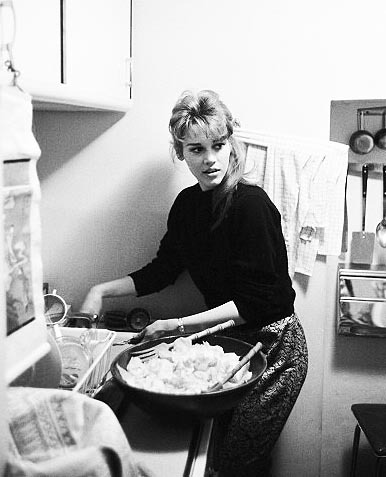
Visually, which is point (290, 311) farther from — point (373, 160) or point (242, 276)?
point (373, 160)

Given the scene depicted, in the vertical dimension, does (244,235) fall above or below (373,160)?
below

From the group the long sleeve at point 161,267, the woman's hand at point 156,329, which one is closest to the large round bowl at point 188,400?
the woman's hand at point 156,329

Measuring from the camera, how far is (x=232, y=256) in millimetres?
1969

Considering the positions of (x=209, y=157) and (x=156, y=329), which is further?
(x=209, y=157)

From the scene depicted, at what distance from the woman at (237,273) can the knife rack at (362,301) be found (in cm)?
37

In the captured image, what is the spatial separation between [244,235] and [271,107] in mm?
591

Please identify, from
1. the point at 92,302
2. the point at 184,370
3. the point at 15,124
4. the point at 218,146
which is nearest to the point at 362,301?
the point at 218,146

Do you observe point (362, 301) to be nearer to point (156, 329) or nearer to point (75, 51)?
point (156, 329)

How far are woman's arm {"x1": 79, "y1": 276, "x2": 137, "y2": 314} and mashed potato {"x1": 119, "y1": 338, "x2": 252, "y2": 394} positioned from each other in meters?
0.69

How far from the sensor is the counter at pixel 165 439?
117cm

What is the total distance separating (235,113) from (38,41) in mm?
1018

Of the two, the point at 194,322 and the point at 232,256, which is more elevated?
the point at 232,256

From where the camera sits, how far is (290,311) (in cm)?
202

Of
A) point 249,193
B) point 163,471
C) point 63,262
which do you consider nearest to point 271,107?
point 249,193
